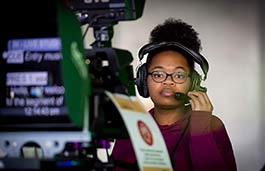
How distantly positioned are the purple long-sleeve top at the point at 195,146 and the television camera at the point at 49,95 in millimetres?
452

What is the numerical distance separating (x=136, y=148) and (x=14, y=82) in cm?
28

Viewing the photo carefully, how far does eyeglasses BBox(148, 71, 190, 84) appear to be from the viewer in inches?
68.9

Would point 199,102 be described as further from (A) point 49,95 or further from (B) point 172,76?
(A) point 49,95

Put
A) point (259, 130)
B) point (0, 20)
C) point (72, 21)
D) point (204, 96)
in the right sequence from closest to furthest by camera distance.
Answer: point (72, 21), point (0, 20), point (204, 96), point (259, 130)

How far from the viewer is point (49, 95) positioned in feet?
3.85

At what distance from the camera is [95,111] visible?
119cm

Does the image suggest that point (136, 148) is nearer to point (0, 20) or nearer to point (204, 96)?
point (0, 20)

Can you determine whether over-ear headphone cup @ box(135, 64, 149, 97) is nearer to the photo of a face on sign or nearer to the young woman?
the young woman

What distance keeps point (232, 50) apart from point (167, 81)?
82 centimetres

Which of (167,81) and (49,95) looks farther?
(167,81)

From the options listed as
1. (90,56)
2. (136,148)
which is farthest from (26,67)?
(136,148)

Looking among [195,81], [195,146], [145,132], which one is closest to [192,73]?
[195,81]

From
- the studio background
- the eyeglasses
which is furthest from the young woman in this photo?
the studio background

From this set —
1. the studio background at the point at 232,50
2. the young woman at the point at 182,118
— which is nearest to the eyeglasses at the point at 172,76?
the young woman at the point at 182,118
